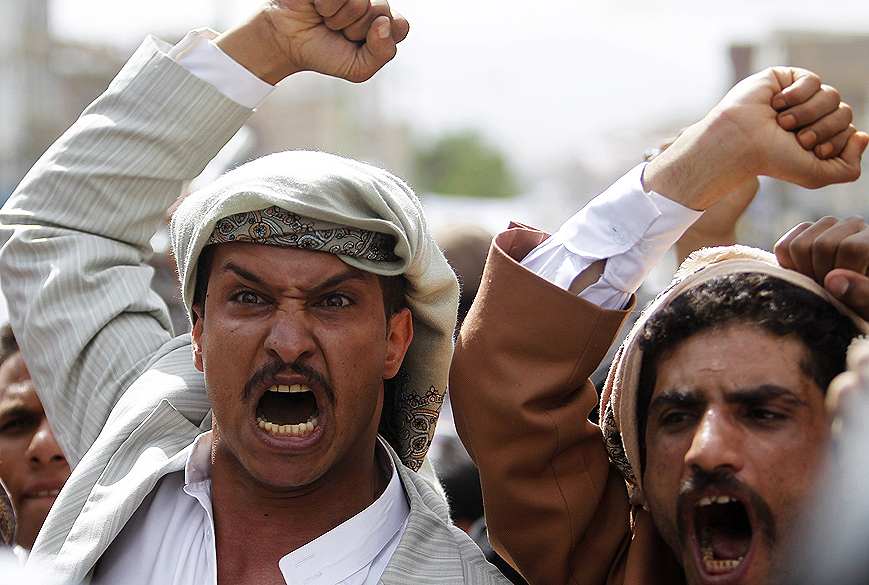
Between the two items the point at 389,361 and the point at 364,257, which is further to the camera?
the point at 389,361

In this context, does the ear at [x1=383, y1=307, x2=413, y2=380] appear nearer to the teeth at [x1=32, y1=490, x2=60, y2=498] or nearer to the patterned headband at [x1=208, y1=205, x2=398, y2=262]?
the patterned headband at [x1=208, y1=205, x2=398, y2=262]

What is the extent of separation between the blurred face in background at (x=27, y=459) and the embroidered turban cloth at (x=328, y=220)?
1.05 m

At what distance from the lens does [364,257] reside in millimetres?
2391

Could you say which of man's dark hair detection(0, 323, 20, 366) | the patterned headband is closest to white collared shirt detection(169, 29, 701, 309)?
the patterned headband

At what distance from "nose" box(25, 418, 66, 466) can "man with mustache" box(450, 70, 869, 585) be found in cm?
157

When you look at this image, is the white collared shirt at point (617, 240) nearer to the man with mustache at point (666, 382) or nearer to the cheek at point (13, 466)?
the man with mustache at point (666, 382)

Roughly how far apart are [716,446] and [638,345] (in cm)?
35

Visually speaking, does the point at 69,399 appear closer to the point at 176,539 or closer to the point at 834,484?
the point at 176,539

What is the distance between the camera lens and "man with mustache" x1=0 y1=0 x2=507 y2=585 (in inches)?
92.3

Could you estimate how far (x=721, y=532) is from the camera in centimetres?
220

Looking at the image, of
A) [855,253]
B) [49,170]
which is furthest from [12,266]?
[855,253]

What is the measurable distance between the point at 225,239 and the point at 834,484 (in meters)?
1.50

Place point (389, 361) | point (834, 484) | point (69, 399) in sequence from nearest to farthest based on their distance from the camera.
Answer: point (834, 484), point (389, 361), point (69, 399)

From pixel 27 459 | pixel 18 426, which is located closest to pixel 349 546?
pixel 27 459
